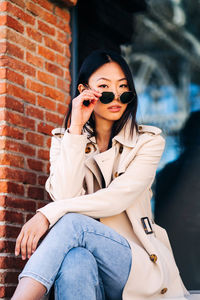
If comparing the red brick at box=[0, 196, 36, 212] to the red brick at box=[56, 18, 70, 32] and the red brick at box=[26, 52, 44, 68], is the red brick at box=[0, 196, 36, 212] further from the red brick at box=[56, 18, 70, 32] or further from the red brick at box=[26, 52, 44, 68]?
the red brick at box=[56, 18, 70, 32]

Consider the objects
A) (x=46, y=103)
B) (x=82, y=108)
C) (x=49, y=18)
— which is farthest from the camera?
(x=49, y=18)

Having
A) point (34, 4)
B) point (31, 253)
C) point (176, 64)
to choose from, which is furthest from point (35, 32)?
point (31, 253)

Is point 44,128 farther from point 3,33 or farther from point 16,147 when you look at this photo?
point 3,33

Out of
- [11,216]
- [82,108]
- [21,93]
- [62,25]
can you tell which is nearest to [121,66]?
[82,108]

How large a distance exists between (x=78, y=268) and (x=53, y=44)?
88.5 inches

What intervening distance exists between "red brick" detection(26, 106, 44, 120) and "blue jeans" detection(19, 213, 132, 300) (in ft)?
4.42

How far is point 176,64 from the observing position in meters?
4.41

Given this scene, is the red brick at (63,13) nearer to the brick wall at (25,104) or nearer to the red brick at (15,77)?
the brick wall at (25,104)

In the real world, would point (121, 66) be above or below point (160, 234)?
above

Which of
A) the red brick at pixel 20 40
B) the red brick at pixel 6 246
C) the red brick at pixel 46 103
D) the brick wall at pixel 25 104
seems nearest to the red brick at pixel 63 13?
the brick wall at pixel 25 104

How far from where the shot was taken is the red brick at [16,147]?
354 centimetres

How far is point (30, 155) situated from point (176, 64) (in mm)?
1534

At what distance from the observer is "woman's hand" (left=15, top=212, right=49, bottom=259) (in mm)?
2705

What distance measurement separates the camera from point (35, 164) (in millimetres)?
3855
